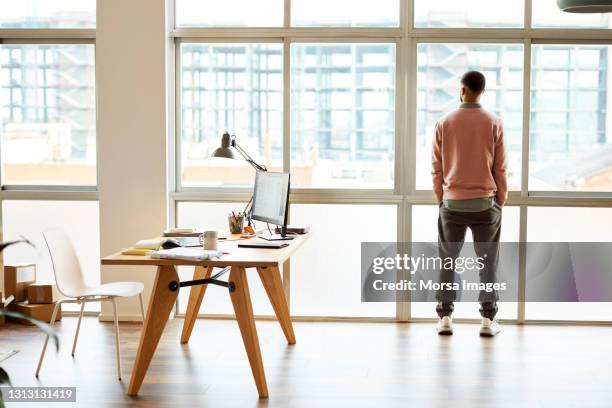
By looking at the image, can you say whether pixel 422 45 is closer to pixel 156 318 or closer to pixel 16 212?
pixel 156 318

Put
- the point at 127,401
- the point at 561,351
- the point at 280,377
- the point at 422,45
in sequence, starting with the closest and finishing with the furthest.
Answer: the point at 127,401 < the point at 280,377 < the point at 561,351 < the point at 422,45

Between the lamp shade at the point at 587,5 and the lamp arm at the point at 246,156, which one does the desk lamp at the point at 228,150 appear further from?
the lamp shade at the point at 587,5

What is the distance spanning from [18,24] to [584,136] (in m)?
4.09

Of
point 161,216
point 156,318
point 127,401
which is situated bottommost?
point 127,401

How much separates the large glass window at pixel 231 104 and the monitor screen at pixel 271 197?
0.58 metres

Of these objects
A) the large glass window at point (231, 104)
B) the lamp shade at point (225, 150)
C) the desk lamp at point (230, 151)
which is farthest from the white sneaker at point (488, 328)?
the lamp shade at point (225, 150)

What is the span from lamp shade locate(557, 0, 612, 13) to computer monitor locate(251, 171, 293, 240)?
5.97 ft

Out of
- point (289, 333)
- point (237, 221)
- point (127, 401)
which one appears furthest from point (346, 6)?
point (127, 401)

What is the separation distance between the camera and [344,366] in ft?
15.1

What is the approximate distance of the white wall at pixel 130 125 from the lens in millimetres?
5676

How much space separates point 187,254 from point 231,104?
208 cm

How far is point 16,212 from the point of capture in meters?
6.09

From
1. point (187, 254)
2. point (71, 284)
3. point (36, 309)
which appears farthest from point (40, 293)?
point (187, 254)

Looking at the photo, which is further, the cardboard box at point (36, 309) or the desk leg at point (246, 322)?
the cardboard box at point (36, 309)
